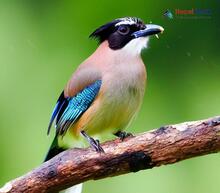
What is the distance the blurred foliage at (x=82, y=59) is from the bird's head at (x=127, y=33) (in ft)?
0.79

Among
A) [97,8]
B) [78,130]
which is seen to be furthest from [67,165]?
[97,8]

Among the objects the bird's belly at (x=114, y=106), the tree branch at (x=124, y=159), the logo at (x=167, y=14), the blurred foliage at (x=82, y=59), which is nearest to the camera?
the tree branch at (x=124, y=159)

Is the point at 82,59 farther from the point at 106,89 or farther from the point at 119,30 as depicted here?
the point at 106,89

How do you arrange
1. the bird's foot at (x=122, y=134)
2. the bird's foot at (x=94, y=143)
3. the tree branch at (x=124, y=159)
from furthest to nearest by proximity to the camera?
the bird's foot at (x=122, y=134)
the bird's foot at (x=94, y=143)
the tree branch at (x=124, y=159)

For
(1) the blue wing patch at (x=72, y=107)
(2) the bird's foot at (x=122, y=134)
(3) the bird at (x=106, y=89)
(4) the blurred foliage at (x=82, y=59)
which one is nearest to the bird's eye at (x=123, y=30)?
(3) the bird at (x=106, y=89)

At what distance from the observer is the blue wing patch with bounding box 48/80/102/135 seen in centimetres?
479

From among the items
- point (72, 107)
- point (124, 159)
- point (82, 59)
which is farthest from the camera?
point (82, 59)

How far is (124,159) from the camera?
4203 millimetres

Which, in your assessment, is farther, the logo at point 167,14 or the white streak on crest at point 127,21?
the logo at point 167,14

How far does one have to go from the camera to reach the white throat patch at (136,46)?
16.0 feet

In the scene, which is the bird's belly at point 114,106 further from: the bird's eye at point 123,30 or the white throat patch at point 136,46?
the bird's eye at point 123,30

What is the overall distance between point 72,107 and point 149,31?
2.22 feet

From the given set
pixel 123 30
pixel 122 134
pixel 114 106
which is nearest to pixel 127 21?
pixel 123 30

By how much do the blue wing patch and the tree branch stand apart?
607 mm
